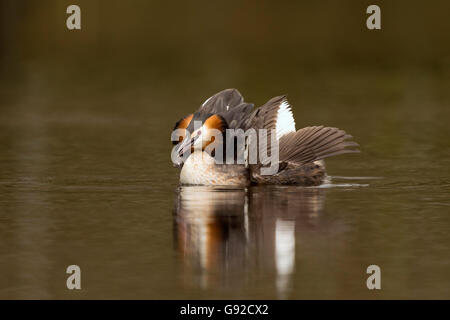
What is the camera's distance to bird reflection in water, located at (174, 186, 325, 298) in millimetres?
8773

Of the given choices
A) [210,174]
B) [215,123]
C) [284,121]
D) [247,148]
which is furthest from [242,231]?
[284,121]

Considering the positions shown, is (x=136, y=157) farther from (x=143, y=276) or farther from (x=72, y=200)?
(x=143, y=276)

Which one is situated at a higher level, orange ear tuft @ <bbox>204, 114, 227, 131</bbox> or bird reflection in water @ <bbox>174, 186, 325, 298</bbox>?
orange ear tuft @ <bbox>204, 114, 227, 131</bbox>

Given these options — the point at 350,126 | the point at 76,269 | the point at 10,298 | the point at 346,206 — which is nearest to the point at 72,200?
the point at 346,206

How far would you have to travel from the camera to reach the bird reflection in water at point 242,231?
8.77 meters

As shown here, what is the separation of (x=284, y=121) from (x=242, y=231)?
4068 mm

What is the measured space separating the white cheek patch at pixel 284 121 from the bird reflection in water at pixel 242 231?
41.7 inches

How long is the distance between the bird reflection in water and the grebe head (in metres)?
0.49

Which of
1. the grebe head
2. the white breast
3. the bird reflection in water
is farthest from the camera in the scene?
the grebe head

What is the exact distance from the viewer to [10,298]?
8.04m

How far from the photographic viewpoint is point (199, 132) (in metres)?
13.6

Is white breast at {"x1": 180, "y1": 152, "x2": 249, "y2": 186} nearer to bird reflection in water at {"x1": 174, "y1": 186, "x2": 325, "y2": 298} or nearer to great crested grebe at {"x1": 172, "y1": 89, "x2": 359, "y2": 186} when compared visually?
great crested grebe at {"x1": 172, "y1": 89, "x2": 359, "y2": 186}

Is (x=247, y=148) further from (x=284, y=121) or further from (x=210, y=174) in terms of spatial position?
(x=284, y=121)

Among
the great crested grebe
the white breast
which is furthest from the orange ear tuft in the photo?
the white breast
